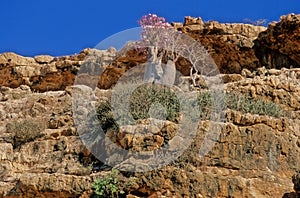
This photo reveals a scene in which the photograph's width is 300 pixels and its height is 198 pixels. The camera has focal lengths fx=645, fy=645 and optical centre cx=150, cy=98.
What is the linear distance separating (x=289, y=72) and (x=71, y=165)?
6130 mm

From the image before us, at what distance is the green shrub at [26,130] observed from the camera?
11.9 metres

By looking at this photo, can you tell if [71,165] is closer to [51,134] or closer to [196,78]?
[51,134]

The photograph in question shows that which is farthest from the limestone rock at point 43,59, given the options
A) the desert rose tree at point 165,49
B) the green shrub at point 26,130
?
the green shrub at point 26,130

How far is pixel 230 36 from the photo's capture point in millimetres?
20781

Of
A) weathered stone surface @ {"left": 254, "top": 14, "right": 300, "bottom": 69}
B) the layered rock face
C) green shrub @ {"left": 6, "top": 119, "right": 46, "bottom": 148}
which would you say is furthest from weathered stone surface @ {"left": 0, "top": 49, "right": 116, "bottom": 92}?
the layered rock face

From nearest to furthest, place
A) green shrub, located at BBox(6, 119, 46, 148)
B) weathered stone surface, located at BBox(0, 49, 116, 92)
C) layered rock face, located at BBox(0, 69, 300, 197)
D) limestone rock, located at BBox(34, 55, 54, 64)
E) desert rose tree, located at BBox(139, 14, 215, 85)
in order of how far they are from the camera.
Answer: layered rock face, located at BBox(0, 69, 300, 197) < green shrub, located at BBox(6, 119, 46, 148) < desert rose tree, located at BBox(139, 14, 215, 85) < weathered stone surface, located at BBox(0, 49, 116, 92) < limestone rock, located at BBox(34, 55, 54, 64)

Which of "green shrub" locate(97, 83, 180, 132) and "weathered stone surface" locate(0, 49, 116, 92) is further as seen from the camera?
"weathered stone surface" locate(0, 49, 116, 92)

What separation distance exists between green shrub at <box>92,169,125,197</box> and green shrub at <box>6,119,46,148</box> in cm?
289

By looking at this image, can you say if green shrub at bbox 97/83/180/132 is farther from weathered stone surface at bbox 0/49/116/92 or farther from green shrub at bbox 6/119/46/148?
weathered stone surface at bbox 0/49/116/92

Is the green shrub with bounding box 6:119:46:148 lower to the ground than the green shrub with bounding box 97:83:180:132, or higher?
lower

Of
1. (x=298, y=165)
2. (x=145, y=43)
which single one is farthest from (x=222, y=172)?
(x=145, y=43)

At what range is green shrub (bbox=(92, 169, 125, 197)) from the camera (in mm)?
9273

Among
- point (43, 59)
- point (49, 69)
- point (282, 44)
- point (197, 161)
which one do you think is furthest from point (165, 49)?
point (197, 161)

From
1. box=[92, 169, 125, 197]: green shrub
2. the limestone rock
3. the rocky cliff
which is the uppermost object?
the limestone rock
